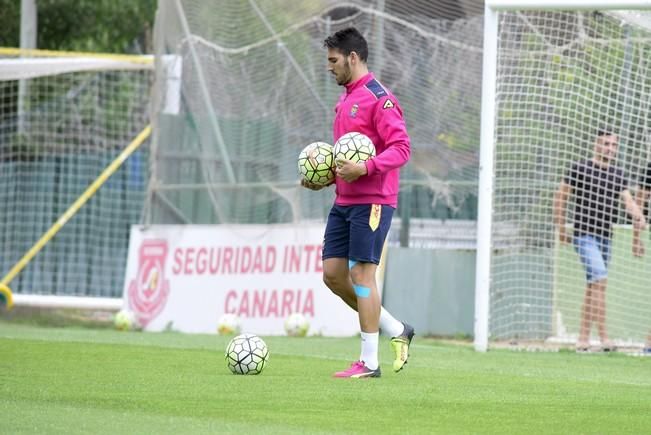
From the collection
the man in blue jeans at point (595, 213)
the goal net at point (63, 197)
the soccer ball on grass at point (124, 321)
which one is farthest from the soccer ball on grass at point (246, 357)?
the goal net at point (63, 197)

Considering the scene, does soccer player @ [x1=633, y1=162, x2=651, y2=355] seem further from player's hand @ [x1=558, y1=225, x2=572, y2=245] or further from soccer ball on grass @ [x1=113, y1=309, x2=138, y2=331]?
soccer ball on grass @ [x1=113, y1=309, x2=138, y2=331]

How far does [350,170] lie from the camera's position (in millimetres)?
8555

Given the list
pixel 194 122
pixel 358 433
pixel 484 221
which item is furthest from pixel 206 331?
pixel 358 433

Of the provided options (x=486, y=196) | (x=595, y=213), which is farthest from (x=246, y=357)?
(x=595, y=213)

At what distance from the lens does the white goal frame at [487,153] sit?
1247 cm

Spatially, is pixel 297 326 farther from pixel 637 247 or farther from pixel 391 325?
pixel 391 325

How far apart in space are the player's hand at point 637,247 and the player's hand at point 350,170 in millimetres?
5537

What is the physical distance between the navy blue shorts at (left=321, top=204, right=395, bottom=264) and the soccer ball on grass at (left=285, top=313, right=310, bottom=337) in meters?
5.35

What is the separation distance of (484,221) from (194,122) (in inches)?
214

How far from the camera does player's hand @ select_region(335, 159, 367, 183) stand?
28.1 feet

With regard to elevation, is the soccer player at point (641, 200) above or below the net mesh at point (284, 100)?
below

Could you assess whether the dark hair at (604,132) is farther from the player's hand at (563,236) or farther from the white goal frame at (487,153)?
the white goal frame at (487,153)

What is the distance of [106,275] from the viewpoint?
1888 cm

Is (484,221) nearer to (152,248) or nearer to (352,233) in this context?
(352,233)
